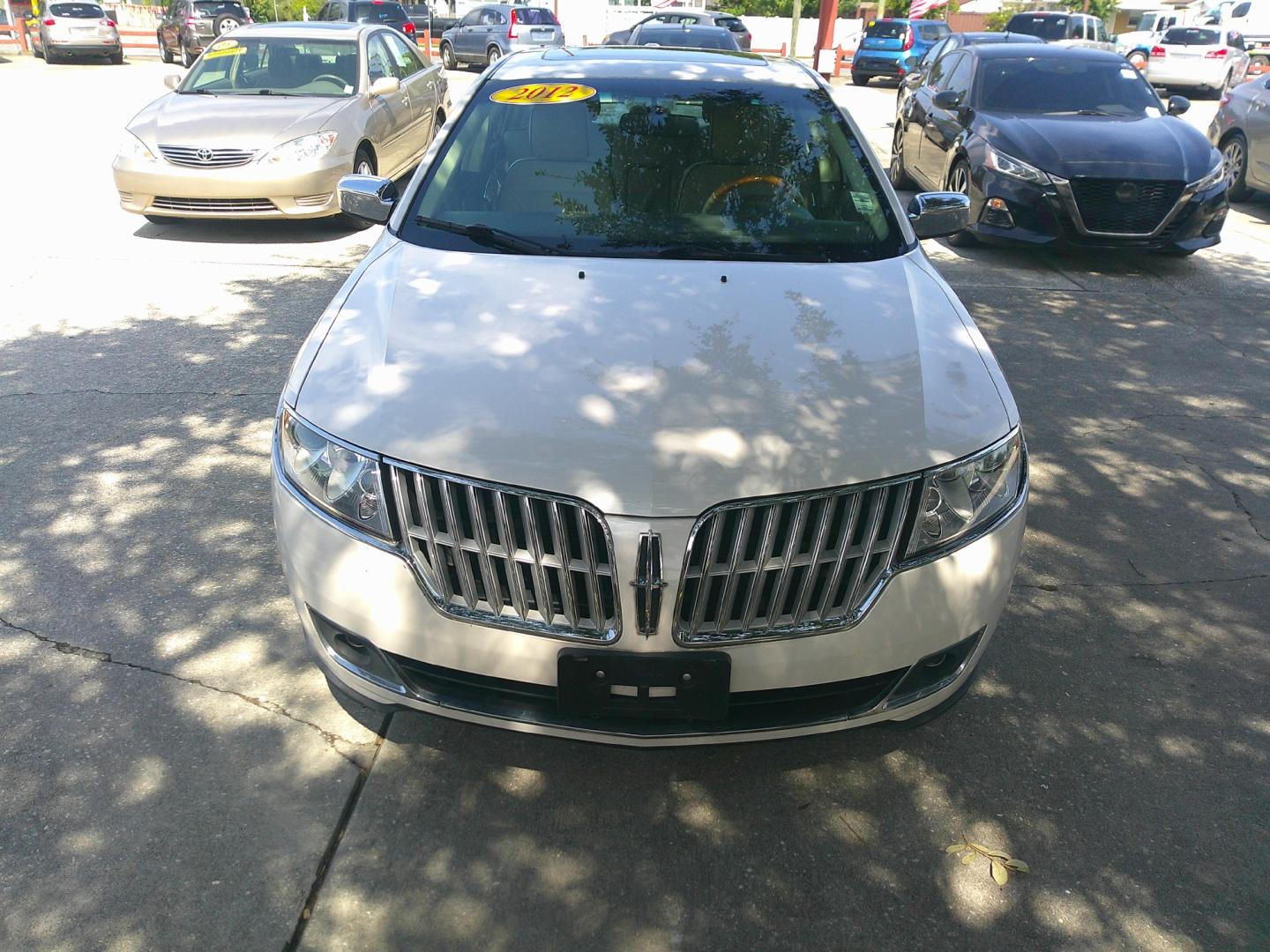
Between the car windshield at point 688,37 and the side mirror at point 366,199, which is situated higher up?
the side mirror at point 366,199

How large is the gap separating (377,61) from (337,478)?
8636 mm

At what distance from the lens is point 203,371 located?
19.2 ft

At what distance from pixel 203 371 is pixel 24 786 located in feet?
11.2

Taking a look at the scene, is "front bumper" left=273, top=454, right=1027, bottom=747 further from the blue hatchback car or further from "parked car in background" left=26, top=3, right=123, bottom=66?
"parked car in background" left=26, top=3, right=123, bottom=66

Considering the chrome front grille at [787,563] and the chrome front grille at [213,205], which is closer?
the chrome front grille at [787,563]

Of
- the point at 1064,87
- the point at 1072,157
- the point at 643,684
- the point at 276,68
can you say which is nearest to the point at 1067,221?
the point at 1072,157

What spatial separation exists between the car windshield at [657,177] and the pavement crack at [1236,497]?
2.12 m

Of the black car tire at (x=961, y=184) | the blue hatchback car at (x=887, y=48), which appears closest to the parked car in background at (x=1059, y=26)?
the blue hatchback car at (x=887, y=48)

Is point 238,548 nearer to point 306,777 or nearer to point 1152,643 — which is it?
point 306,777

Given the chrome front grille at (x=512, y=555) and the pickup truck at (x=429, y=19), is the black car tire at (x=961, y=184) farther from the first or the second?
the pickup truck at (x=429, y=19)

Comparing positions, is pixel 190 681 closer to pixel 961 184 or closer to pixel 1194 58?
pixel 961 184

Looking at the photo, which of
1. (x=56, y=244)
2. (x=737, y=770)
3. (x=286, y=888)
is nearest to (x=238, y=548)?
(x=286, y=888)

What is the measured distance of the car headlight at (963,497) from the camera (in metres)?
2.67

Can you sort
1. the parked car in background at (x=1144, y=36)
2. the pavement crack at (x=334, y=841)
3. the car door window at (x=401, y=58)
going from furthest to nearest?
the parked car in background at (x=1144, y=36) → the car door window at (x=401, y=58) → the pavement crack at (x=334, y=841)
